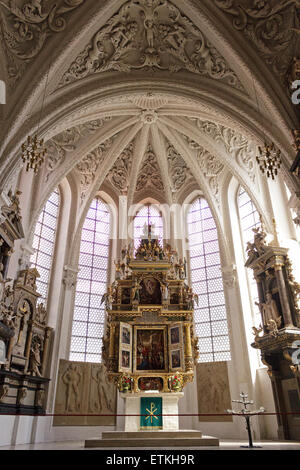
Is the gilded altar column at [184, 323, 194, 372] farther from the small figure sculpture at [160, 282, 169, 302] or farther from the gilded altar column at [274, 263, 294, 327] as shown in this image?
the gilded altar column at [274, 263, 294, 327]

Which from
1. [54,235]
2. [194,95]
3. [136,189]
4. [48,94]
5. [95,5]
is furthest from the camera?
[136,189]

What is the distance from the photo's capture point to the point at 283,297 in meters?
11.3

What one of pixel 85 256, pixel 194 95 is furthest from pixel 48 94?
pixel 85 256

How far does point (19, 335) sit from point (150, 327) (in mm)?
4473

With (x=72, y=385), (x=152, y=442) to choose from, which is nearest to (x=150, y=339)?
(x=152, y=442)

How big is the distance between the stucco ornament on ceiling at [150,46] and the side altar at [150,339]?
6.45m

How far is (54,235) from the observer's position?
1634 centimetres

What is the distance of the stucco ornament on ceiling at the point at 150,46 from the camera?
1142 cm

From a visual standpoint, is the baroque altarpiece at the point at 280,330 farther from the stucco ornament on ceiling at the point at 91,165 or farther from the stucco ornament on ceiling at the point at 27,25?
the stucco ornament on ceiling at the point at 27,25

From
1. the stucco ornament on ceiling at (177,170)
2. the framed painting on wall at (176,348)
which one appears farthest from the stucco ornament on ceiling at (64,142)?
the framed painting on wall at (176,348)

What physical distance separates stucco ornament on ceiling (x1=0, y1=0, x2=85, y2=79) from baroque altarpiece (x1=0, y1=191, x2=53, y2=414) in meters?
4.17
